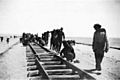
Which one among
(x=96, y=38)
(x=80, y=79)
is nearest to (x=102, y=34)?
(x=96, y=38)

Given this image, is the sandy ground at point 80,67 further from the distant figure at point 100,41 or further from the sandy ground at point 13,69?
the distant figure at point 100,41

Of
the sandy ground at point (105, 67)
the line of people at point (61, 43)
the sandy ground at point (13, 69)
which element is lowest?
the sandy ground at point (105, 67)

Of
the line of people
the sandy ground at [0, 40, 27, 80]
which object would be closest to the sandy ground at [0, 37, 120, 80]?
the sandy ground at [0, 40, 27, 80]

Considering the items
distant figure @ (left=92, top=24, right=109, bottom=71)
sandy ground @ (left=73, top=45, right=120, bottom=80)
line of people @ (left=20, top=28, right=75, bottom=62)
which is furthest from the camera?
line of people @ (left=20, top=28, right=75, bottom=62)

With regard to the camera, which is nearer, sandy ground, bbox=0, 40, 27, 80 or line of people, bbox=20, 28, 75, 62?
sandy ground, bbox=0, 40, 27, 80

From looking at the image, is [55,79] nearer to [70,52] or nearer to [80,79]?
[80,79]

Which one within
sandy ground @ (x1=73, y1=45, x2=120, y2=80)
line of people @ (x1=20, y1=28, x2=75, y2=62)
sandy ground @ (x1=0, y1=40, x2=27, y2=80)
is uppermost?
line of people @ (x1=20, y1=28, x2=75, y2=62)

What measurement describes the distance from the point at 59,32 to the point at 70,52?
14.9ft

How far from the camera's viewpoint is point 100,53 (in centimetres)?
711

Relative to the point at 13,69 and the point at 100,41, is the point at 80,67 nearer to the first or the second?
the point at 100,41

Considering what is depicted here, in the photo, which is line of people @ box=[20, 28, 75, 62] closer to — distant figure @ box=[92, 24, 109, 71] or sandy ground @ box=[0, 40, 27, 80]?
distant figure @ box=[92, 24, 109, 71]

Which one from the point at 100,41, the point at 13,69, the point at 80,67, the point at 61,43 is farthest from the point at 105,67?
the point at 61,43

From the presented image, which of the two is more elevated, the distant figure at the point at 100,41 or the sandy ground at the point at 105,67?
the distant figure at the point at 100,41

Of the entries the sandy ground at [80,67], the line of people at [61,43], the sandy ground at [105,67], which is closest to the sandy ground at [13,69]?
the sandy ground at [80,67]
